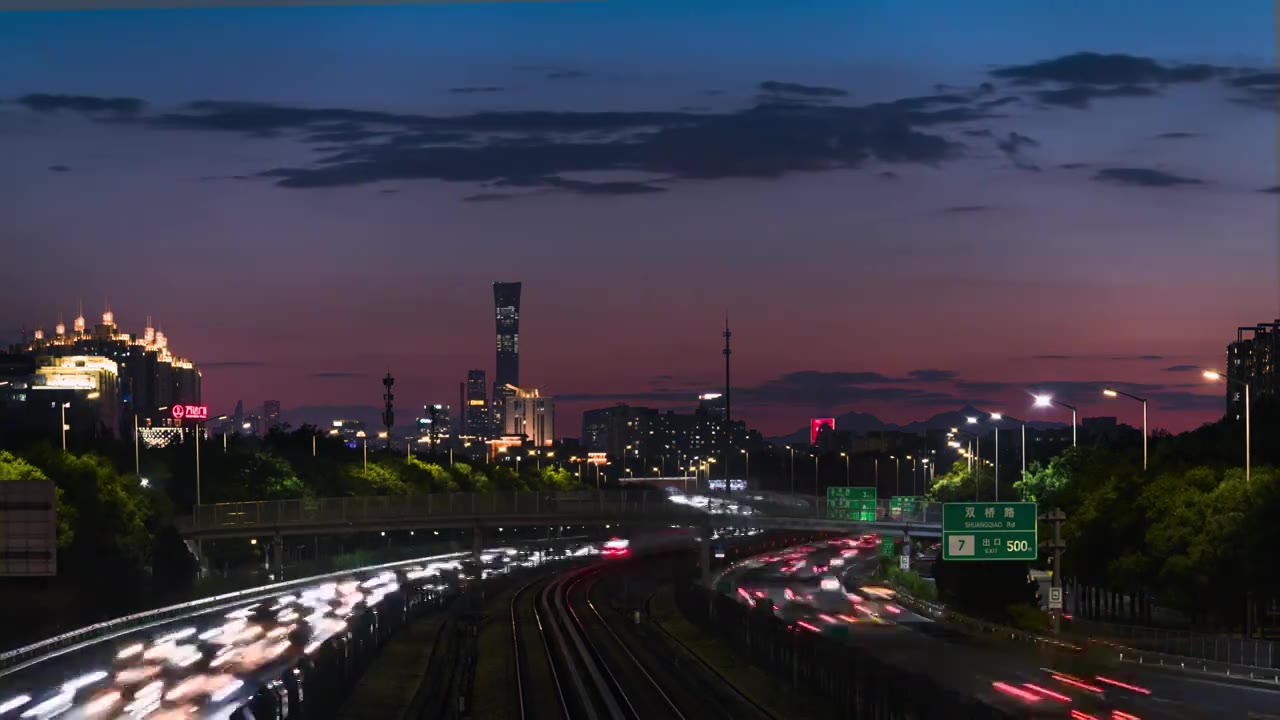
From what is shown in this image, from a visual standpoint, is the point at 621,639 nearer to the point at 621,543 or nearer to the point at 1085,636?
the point at 1085,636

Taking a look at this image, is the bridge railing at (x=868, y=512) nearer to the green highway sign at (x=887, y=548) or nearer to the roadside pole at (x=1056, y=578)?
the roadside pole at (x=1056, y=578)

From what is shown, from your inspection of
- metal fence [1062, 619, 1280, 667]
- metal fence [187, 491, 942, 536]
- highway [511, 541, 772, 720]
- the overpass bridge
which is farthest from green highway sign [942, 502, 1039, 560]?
metal fence [187, 491, 942, 536]

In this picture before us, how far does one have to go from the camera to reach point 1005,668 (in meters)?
68.1

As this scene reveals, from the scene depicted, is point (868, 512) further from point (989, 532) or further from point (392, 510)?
point (392, 510)

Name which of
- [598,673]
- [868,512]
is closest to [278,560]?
[868,512]

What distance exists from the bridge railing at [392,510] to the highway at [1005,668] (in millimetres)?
11499

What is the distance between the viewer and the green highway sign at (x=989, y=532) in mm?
74688

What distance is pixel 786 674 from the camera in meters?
57.6

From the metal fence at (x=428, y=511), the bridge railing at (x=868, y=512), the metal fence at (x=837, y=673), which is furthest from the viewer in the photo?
the metal fence at (x=428, y=511)

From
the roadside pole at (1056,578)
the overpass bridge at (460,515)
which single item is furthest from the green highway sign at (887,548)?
the roadside pole at (1056,578)

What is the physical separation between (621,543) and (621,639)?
88282 mm

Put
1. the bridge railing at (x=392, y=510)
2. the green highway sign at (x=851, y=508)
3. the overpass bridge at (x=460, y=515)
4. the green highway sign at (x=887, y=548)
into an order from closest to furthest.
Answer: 1. the green highway sign at (x=851, y=508)
2. the overpass bridge at (x=460, y=515)
3. the bridge railing at (x=392, y=510)
4. the green highway sign at (x=887, y=548)

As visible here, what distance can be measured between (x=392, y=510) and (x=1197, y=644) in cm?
6629

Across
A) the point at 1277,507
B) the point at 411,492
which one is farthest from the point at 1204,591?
the point at 411,492
